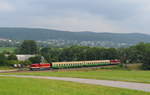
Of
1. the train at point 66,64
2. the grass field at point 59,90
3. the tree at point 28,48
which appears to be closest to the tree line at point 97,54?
the train at point 66,64

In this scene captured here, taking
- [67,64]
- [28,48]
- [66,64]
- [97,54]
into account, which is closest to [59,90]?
[66,64]

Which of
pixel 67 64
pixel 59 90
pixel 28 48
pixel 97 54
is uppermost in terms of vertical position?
pixel 28 48

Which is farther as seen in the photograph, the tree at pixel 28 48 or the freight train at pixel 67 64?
the tree at pixel 28 48

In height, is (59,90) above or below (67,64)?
above

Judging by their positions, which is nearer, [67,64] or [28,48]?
[67,64]

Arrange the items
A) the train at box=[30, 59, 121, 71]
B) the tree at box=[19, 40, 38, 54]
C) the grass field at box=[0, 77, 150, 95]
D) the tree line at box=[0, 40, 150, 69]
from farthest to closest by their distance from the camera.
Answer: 1. the tree at box=[19, 40, 38, 54]
2. the tree line at box=[0, 40, 150, 69]
3. the train at box=[30, 59, 121, 71]
4. the grass field at box=[0, 77, 150, 95]

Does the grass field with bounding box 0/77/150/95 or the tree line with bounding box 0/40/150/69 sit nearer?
the grass field with bounding box 0/77/150/95

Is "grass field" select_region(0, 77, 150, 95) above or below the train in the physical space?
above

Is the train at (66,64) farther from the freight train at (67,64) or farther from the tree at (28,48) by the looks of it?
the tree at (28,48)

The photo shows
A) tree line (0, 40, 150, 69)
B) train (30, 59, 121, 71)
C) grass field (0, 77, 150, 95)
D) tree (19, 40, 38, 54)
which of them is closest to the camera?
grass field (0, 77, 150, 95)

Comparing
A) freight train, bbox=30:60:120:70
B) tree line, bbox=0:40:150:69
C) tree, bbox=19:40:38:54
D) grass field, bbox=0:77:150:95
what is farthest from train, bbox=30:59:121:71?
tree, bbox=19:40:38:54

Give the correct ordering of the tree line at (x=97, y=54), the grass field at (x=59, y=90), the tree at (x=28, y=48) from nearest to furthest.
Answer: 1. the grass field at (x=59, y=90)
2. the tree line at (x=97, y=54)
3. the tree at (x=28, y=48)

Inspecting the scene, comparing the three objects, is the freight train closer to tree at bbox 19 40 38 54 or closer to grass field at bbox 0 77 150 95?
grass field at bbox 0 77 150 95

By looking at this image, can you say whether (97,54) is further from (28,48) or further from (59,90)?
(59,90)
